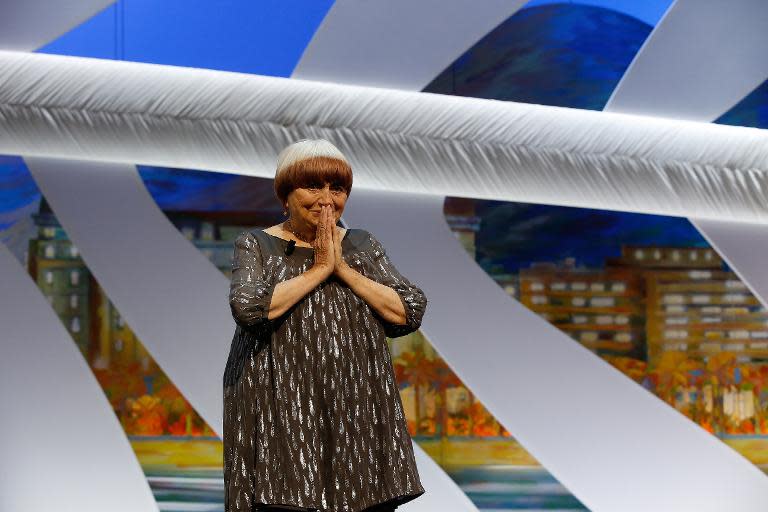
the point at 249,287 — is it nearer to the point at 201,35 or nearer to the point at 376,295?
the point at 376,295

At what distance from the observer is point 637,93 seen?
3727mm

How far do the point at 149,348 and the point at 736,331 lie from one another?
1873mm

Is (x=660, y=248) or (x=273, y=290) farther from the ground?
(x=660, y=248)

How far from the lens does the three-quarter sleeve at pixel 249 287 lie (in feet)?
5.83

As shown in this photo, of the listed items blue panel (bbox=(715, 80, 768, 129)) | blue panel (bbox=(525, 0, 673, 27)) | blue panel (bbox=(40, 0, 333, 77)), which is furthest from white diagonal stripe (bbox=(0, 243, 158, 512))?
blue panel (bbox=(715, 80, 768, 129))

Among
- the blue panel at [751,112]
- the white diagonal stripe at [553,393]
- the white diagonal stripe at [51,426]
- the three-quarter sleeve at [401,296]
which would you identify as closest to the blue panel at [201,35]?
the white diagonal stripe at [553,393]

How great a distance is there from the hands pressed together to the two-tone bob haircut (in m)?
0.05

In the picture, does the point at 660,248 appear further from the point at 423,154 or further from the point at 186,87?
the point at 186,87

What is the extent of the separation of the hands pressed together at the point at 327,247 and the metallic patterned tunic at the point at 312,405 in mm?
35

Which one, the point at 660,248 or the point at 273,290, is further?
the point at 660,248

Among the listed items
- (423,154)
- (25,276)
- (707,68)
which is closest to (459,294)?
(423,154)

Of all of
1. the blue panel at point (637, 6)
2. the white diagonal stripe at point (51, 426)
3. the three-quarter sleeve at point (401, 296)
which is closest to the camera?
the three-quarter sleeve at point (401, 296)

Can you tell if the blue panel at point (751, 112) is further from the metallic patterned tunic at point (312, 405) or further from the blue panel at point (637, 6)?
the metallic patterned tunic at point (312, 405)

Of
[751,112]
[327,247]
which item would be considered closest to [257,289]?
[327,247]
